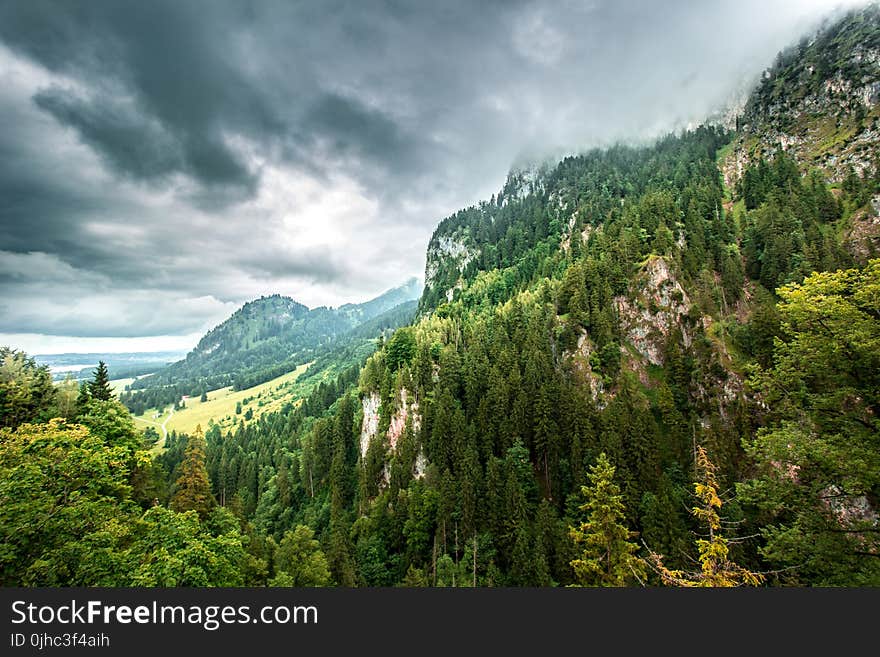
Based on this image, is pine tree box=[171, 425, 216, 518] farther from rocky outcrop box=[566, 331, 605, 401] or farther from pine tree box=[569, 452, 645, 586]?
rocky outcrop box=[566, 331, 605, 401]

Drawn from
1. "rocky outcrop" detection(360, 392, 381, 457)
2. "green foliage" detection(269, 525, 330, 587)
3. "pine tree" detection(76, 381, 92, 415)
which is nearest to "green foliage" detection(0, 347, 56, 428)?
"pine tree" detection(76, 381, 92, 415)

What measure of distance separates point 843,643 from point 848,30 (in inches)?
7617

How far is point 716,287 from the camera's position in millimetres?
62906

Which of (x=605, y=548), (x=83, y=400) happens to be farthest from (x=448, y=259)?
(x=605, y=548)

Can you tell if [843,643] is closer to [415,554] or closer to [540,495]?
[540,495]

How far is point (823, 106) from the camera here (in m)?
100

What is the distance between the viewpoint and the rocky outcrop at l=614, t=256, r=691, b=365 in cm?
5700

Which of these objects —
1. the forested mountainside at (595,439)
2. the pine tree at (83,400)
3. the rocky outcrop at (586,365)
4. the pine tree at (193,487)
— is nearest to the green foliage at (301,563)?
the forested mountainside at (595,439)

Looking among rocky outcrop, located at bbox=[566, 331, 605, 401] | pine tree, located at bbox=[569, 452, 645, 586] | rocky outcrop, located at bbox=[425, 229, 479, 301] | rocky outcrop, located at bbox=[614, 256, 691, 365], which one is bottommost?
pine tree, located at bbox=[569, 452, 645, 586]

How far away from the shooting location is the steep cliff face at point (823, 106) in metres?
85.8

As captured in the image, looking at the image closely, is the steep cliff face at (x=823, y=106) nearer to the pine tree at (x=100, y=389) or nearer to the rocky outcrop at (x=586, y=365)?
the rocky outcrop at (x=586, y=365)

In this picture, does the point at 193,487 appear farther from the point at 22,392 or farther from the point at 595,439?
the point at 595,439

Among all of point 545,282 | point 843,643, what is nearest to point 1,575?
point 843,643

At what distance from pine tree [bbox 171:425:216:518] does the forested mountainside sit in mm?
221
